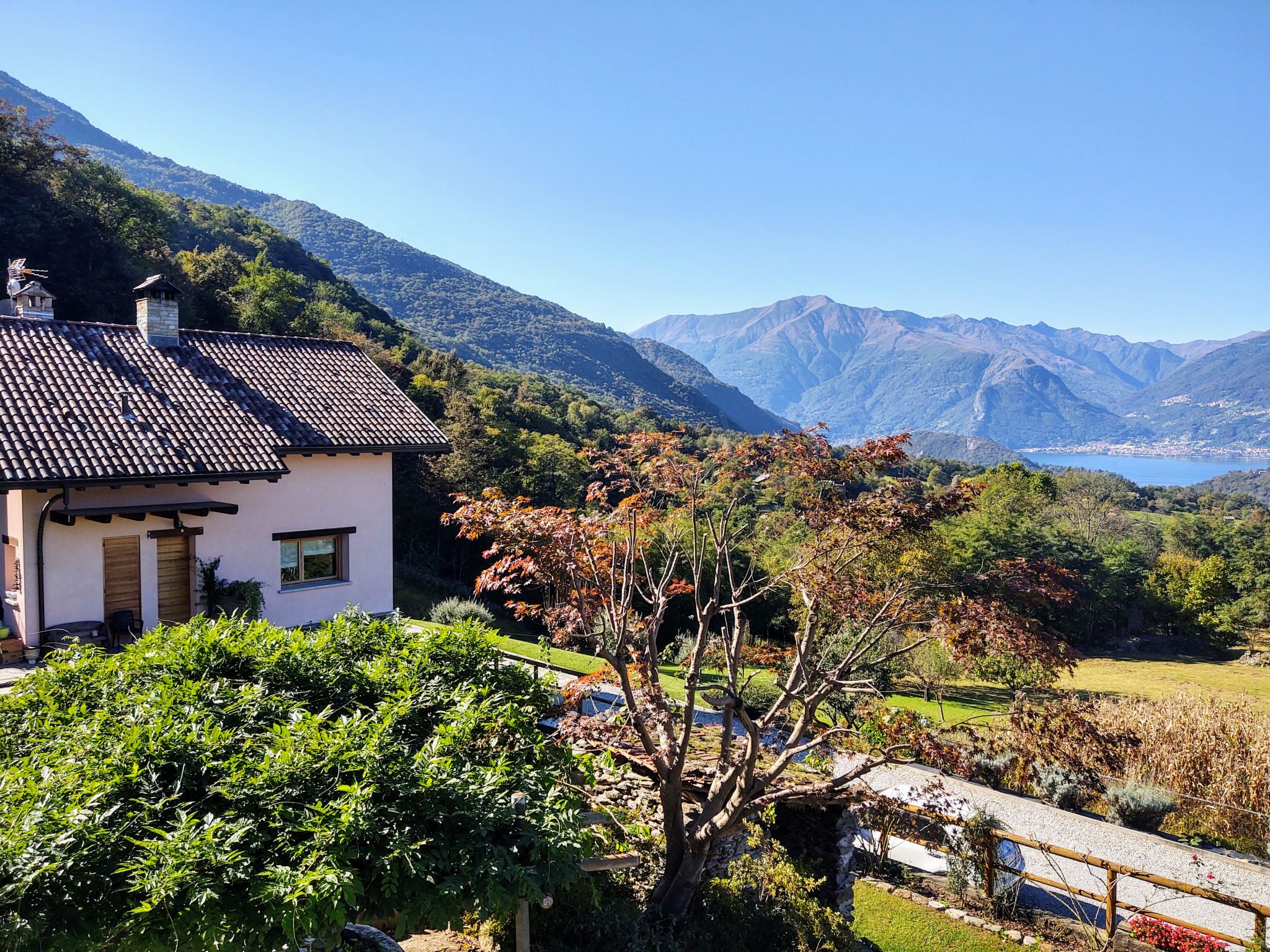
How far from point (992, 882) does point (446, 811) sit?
29.0 feet

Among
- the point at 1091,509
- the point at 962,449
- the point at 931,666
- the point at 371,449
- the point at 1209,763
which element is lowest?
the point at 931,666

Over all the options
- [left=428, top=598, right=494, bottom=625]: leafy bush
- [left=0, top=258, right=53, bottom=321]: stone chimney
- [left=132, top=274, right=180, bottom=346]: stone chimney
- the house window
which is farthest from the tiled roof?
[left=428, top=598, right=494, bottom=625]: leafy bush

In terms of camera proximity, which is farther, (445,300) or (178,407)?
(445,300)

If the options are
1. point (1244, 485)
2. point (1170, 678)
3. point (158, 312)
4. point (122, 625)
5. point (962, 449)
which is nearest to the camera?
point (122, 625)

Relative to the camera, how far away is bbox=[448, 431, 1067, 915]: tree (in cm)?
612

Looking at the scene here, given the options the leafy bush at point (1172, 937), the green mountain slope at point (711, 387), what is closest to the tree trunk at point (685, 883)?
the leafy bush at point (1172, 937)

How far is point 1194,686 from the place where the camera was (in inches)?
1238

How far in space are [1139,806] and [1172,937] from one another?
460cm

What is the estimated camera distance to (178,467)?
38.8 feet

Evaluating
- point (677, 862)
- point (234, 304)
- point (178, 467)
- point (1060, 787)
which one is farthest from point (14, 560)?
point (234, 304)

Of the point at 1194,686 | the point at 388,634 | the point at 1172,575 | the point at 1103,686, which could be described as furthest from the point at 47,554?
the point at 1172,575

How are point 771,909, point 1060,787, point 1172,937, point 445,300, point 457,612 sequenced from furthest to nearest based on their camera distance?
point 445,300
point 457,612
point 1060,787
point 1172,937
point 771,909

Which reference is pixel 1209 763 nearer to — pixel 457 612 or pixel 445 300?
pixel 457 612

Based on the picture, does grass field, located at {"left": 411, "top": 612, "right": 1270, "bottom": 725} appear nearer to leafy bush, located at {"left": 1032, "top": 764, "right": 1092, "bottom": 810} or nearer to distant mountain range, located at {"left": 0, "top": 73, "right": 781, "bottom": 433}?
leafy bush, located at {"left": 1032, "top": 764, "right": 1092, "bottom": 810}
